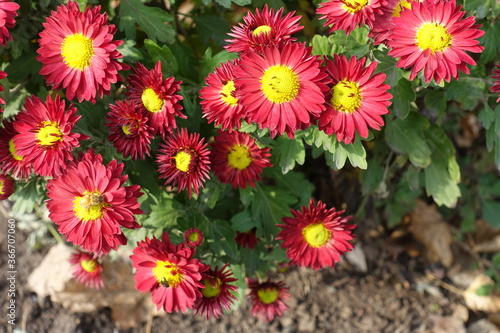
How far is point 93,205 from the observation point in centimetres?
128

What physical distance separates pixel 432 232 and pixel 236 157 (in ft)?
5.29

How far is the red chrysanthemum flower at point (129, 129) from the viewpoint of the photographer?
1.40 m

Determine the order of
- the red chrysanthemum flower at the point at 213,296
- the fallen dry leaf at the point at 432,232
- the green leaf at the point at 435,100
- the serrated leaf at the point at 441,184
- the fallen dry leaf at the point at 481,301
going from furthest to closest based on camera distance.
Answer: the fallen dry leaf at the point at 432,232
the fallen dry leaf at the point at 481,301
the serrated leaf at the point at 441,184
the green leaf at the point at 435,100
the red chrysanthemum flower at the point at 213,296

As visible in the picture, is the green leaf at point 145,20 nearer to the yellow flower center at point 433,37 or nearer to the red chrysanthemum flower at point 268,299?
the yellow flower center at point 433,37

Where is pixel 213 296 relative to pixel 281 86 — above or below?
below

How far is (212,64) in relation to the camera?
161 cm

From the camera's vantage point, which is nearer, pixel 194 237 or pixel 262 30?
pixel 262 30

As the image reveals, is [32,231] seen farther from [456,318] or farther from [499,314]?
[499,314]

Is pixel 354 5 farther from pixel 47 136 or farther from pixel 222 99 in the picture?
pixel 47 136

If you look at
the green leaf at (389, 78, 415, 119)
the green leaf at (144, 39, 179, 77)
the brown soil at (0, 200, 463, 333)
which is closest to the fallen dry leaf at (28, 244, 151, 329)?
the brown soil at (0, 200, 463, 333)


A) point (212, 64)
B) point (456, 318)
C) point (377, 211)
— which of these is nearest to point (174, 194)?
point (212, 64)

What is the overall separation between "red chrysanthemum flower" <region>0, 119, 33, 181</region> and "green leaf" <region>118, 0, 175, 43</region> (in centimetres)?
50

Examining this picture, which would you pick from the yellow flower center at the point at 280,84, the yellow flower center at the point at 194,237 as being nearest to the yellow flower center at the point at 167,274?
the yellow flower center at the point at 194,237

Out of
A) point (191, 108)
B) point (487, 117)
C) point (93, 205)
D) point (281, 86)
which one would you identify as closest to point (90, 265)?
point (93, 205)
